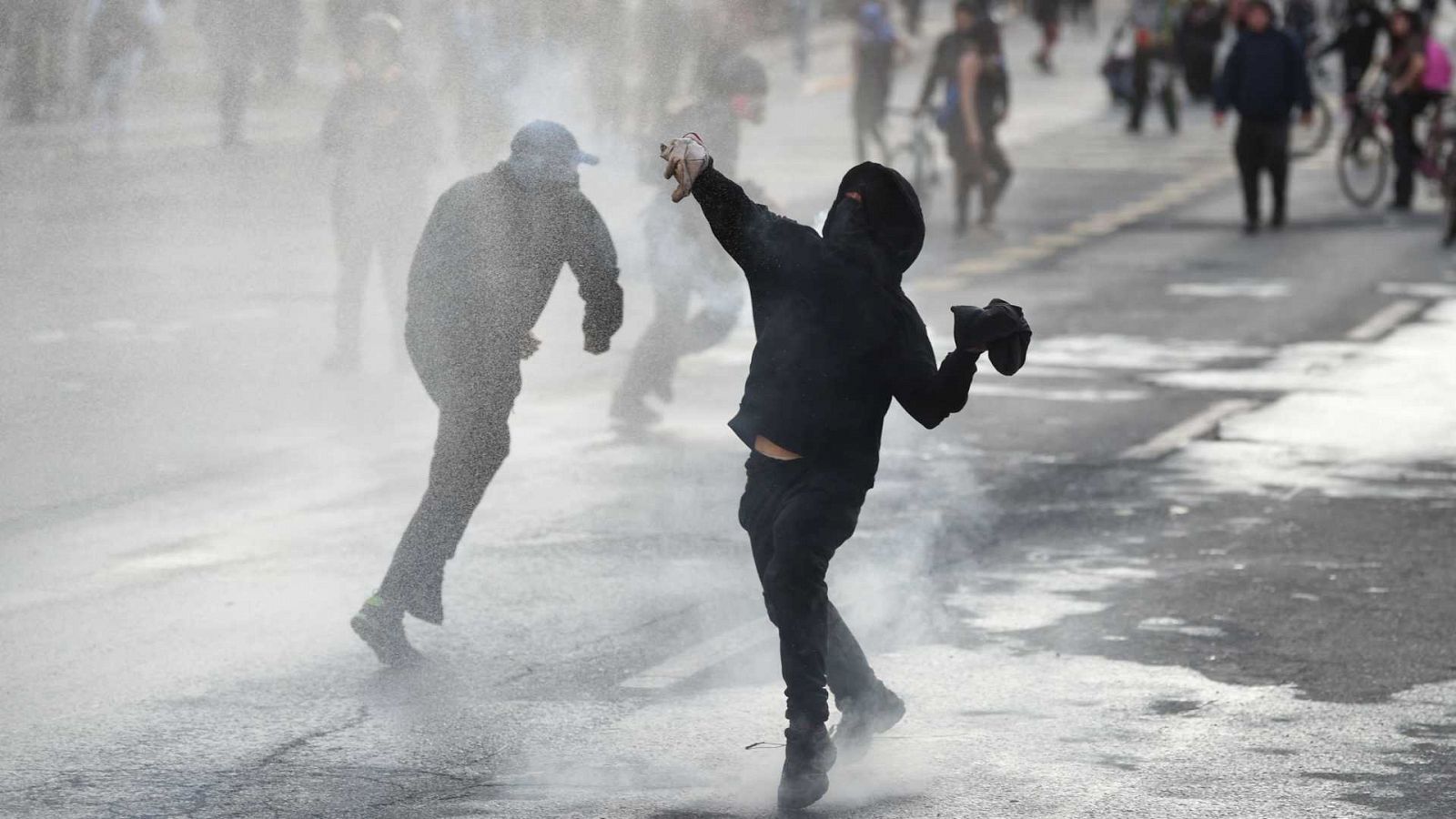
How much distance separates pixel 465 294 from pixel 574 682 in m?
1.24

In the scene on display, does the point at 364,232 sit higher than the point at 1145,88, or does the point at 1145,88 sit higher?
the point at 364,232

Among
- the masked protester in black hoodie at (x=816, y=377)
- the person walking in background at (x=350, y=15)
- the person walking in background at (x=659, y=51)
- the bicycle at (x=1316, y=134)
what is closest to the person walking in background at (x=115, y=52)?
the person walking in background at (x=350, y=15)

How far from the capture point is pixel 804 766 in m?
5.89

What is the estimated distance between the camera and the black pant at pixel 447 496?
734 cm

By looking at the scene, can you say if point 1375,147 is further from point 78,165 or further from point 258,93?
point 78,165

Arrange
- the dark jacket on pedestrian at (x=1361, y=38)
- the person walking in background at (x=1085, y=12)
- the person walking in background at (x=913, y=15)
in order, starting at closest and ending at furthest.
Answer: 1. the dark jacket on pedestrian at (x=1361, y=38)
2. the person walking in background at (x=913, y=15)
3. the person walking in background at (x=1085, y=12)

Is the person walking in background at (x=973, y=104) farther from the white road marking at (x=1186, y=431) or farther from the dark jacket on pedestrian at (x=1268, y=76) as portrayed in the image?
the white road marking at (x=1186, y=431)

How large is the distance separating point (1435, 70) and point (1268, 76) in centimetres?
321

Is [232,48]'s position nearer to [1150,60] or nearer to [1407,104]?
[1407,104]

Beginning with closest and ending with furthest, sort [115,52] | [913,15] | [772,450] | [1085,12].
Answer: [772,450]
[115,52]
[913,15]
[1085,12]

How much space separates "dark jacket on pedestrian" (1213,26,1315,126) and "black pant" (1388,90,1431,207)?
220 cm

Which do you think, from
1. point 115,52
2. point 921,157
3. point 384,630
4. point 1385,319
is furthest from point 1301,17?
point 384,630

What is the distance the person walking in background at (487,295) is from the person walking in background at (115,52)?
1105 centimetres

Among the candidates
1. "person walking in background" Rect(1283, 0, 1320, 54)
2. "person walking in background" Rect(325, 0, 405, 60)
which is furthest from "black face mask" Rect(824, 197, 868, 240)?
"person walking in background" Rect(1283, 0, 1320, 54)
